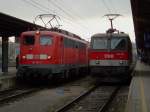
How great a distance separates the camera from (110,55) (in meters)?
22.7

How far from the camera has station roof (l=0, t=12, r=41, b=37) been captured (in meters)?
21.4

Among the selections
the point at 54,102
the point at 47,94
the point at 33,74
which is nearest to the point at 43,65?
the point at 33,74

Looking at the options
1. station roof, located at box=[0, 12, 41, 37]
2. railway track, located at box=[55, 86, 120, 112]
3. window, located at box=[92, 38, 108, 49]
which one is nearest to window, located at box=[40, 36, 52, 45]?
station roof, located at box=[0, 12, 41, 37]

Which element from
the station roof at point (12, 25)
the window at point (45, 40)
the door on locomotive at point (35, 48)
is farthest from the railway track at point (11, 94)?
the station roof at point (12, 25)

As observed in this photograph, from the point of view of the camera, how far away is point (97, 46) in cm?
2328

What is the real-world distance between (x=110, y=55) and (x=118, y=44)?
0.81m

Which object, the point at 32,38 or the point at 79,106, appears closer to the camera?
the point at 79,106

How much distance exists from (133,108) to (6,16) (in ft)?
37.8

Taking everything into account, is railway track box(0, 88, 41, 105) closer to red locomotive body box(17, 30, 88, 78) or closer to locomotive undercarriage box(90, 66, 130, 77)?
red locomotive body box(17, 30, 88, 78)

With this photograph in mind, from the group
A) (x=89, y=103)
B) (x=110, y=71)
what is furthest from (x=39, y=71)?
(x=89, y=103)

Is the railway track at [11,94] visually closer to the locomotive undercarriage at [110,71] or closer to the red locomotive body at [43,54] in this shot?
the red locomotive body at [43,54]

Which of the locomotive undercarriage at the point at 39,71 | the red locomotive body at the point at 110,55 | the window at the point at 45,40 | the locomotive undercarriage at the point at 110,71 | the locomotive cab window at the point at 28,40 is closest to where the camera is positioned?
the locomotive undercarriage at the point at 39,71

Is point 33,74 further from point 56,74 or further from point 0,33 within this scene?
point 0,33

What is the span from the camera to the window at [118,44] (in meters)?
22.9
